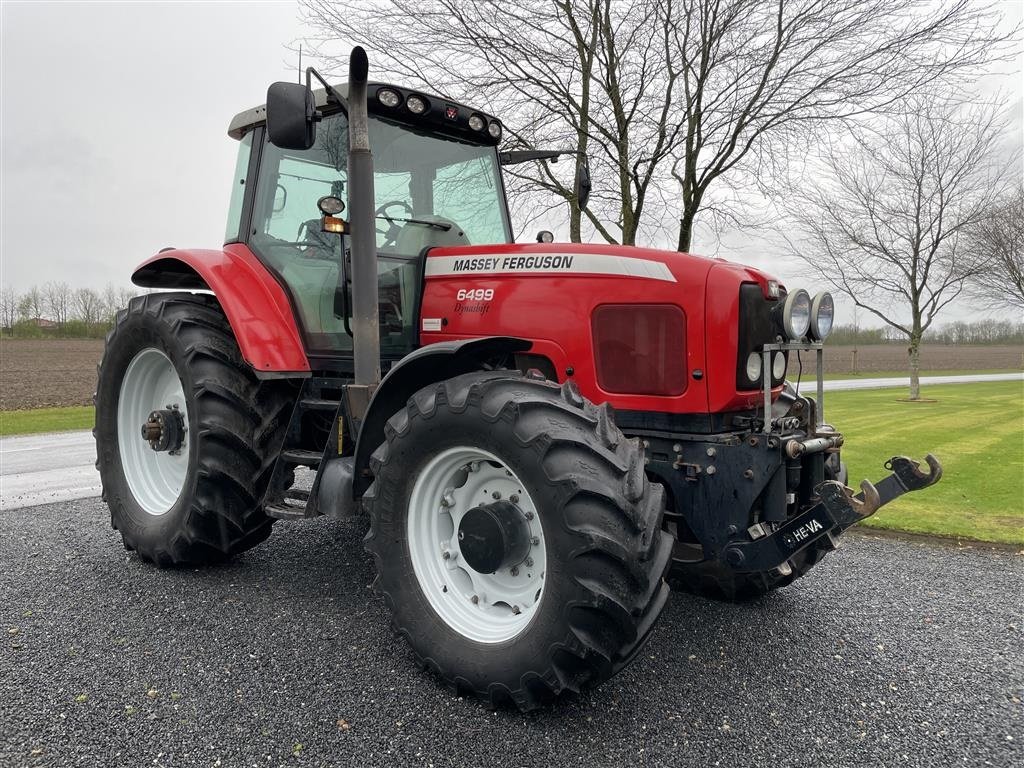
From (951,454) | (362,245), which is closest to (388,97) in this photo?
(362,245)

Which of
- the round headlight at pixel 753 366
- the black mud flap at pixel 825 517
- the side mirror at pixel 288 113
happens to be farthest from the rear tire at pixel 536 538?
the side mirror at pixel 288 113

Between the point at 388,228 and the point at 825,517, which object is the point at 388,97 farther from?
the point at 825,517

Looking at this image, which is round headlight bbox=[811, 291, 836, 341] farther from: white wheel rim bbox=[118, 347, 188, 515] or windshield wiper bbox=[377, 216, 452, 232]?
white wheel rim bbox=[118, 347, 188, 515]

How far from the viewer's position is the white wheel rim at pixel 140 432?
4.47m

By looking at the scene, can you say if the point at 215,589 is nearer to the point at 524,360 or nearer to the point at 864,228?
the point at 524,360

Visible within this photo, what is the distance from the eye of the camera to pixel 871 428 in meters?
10.9

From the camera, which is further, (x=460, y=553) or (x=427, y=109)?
(x=427, y=109)

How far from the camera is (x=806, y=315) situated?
3266 millimetres

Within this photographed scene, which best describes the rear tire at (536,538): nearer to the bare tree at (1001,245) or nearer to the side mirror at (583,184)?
the side mirror at (583,184)

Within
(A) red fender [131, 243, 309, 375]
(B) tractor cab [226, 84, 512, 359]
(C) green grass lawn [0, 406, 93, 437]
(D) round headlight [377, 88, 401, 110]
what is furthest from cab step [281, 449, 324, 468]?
(C) green grass lawn [0, 406, 93, 437]

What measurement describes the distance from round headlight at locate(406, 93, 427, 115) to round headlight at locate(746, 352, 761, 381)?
6.83ft

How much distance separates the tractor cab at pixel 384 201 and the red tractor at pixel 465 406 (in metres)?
0.01

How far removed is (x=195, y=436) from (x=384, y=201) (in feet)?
5.19

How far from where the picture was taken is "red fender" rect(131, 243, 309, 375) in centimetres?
378
